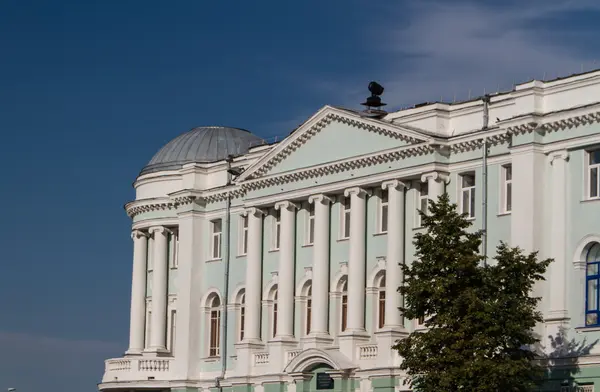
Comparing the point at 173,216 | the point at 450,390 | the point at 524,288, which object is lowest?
the point at 450,390

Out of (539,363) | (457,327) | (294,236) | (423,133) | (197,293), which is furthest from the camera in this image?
(197,293)

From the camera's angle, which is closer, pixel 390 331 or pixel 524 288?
pixel 524 288

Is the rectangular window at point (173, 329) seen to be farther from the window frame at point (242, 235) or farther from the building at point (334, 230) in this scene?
the window frame at point (242, 235)

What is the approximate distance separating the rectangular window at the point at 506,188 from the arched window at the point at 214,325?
17.2m

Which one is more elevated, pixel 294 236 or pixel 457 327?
pixel 294 236

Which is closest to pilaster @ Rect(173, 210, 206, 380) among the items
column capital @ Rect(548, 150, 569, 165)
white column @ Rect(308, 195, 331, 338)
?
white column @ Rect(308, 195, 331, 338)

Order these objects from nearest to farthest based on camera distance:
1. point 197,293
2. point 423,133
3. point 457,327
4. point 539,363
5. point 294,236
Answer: point 457,327 < point 539,363 < point 423,133 < point 294,236 < point 197,293

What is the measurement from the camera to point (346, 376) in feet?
185

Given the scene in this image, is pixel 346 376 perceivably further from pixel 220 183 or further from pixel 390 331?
pixel 220 183

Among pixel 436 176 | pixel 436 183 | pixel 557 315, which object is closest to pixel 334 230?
pixel 436 183

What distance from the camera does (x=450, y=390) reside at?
4528 cm

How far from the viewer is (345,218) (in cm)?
5906

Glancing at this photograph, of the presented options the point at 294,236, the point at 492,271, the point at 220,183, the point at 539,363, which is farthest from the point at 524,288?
the point at 220,183

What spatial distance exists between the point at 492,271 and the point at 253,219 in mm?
18768
